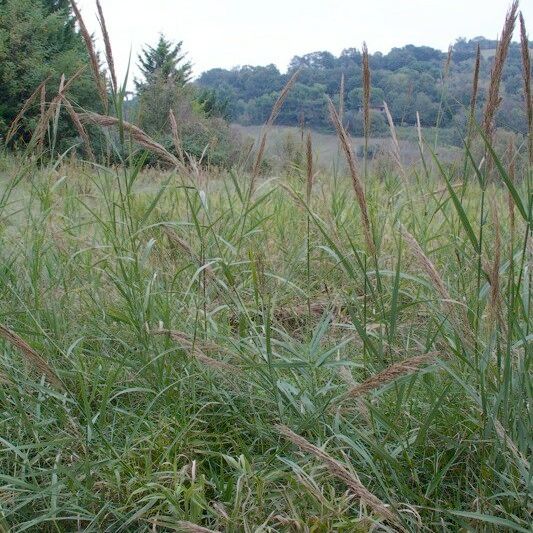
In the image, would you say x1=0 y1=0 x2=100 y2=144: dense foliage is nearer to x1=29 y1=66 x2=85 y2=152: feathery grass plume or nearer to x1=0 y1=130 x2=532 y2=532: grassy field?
x1=29 y1=66 x2=85 y2=152: feathery grass plume

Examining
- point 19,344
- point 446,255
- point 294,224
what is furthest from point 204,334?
point 294,224

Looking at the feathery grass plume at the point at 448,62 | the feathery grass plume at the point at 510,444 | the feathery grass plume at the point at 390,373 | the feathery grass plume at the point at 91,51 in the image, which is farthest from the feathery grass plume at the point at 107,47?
the feathery grass plume at the point at 448,62

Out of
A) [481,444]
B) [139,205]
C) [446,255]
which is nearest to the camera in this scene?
[481,444]

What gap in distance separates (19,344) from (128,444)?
18.7 inches

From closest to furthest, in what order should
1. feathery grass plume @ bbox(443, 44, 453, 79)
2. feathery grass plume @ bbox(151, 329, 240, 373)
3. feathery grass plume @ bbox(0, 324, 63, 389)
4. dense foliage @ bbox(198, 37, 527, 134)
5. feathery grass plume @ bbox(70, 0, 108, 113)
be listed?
feathery grass plume @ bbox(0, 324, 63, 389) → feathery grass plume @ bbox(151, 329, 240, 373) → feathery grass plume @ bbox(70, 0, 108, 113) → dense foliage @ bbox(198, 37, 527, 134) → feathery grass plume @ bbox(443, 44, 453, 79)

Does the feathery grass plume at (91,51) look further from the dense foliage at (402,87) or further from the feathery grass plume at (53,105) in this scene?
the dense foliage at (402,87)

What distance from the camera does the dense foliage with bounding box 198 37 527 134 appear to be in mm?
2250

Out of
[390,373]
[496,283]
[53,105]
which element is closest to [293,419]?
[390,373]

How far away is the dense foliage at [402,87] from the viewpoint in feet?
7.38

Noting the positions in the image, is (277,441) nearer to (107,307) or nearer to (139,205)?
(107,307)

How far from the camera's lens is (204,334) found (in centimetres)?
175

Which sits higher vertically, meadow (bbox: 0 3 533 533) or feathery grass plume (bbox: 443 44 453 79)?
feathery grass plume (bbox: 443 44 453 79)

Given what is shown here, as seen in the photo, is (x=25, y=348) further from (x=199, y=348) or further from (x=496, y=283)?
(x=496, y=283)

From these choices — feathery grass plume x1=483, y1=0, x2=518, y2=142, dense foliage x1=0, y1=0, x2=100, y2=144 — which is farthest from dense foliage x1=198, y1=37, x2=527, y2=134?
dense foliage x1=0, y1=0, x2=100, y2=144
